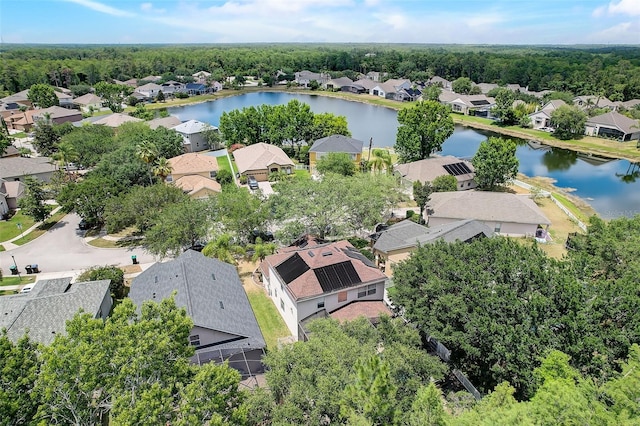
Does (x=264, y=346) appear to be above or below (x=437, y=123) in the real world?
below

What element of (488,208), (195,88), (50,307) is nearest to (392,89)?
(195,88)

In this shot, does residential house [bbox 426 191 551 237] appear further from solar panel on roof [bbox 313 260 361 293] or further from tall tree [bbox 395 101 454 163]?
tall tree [bbox 395 101 454 163]

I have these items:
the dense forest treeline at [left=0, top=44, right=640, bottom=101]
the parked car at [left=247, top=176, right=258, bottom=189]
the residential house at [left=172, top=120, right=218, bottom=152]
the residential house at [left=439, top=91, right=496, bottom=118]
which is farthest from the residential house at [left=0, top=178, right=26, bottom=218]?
the residential house at [left=439, top=91, right=496, bottom=118]

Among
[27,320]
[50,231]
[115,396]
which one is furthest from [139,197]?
[115,396]

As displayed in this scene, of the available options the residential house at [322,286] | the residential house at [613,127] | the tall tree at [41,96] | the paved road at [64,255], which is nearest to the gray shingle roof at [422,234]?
the residential house at [322,286]

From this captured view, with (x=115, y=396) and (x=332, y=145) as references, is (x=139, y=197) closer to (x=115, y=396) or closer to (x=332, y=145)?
(x=115, y=396)
